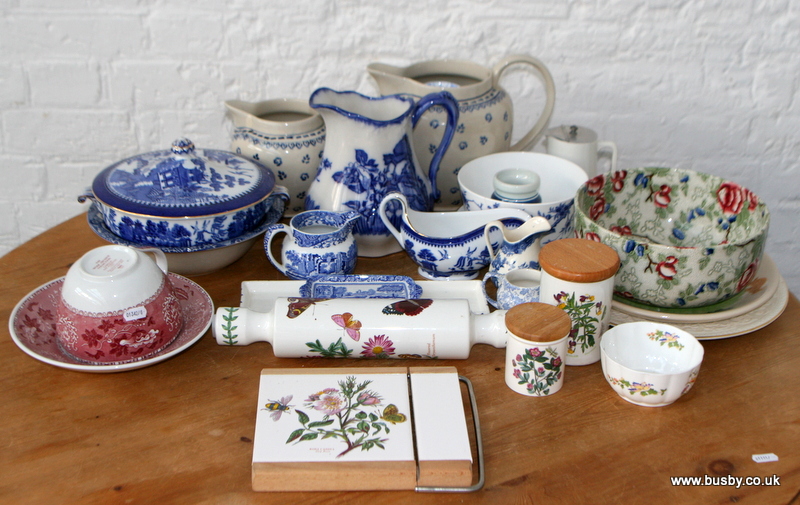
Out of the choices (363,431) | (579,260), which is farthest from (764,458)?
(363,431)

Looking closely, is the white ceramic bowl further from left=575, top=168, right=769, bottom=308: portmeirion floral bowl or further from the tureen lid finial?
the tureen lid finial

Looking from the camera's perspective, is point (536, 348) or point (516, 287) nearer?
point (536, 348)

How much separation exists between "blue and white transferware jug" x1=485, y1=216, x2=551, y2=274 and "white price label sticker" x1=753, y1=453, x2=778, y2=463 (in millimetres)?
296

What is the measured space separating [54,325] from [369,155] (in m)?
0.41

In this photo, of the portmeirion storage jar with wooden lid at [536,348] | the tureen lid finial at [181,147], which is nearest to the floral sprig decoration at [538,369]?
the portmeirion storage jar with wooden lid at [536,348]

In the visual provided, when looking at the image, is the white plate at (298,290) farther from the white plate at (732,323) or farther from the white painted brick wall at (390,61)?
the white painted brick wall at (390,61)

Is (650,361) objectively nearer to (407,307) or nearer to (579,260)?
(579,260)

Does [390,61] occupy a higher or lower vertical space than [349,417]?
higher

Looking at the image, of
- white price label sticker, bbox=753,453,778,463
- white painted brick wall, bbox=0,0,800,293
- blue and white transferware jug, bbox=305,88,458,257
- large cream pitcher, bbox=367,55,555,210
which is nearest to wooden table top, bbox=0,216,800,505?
white price label sticker, bbox=753,453,778,463

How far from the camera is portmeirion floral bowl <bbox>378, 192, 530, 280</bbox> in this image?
2.77 ft

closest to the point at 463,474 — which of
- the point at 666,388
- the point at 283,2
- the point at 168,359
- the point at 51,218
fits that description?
the point at 666,388

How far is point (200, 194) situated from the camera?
32.7 inches

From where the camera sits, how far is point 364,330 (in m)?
0.73

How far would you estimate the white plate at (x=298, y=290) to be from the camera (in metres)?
0.85
